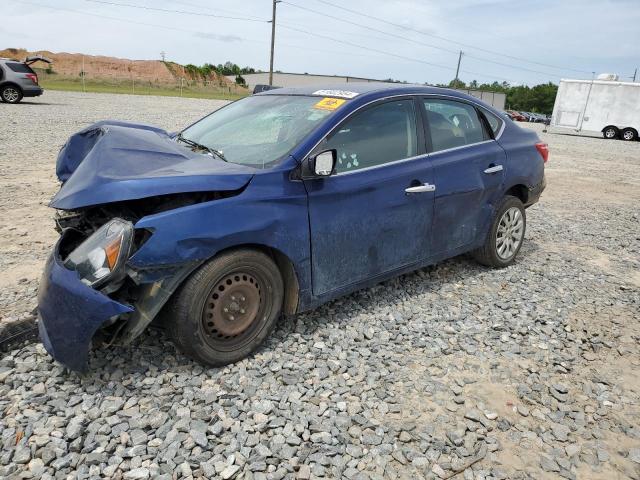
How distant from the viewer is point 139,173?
2.72 m

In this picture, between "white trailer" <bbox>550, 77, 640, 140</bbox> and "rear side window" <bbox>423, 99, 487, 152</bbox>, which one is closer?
"rear side window" <bbox>423, 99, 487, 152</bbox>

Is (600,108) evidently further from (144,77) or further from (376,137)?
(144,77)

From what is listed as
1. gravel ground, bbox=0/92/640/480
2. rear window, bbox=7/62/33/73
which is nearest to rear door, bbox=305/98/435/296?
gravel ground, bbox=0/92/640/480

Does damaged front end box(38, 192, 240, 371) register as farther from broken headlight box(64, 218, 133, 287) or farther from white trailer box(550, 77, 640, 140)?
white trailer box(550, 77, 640, 140)

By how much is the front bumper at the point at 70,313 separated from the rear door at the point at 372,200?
1.33 meters

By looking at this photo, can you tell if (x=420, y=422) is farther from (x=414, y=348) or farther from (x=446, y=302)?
(x=446, y=302)

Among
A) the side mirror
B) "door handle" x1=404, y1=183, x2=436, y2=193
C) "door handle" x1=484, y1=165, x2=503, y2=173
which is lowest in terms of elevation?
"door handle" x1=404, y1=183, x2=436, y2=193

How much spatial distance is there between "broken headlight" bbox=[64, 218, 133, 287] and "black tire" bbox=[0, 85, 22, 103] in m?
20.4

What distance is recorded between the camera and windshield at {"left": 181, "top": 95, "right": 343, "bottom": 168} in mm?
3247

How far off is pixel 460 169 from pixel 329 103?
1300mm

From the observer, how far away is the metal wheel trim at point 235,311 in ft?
9.33

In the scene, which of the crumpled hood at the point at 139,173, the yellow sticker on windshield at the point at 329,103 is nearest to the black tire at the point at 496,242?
the yellow sticker on windshield at the point at 329,103

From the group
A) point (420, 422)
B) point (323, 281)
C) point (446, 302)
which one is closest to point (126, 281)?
point (323, 281)

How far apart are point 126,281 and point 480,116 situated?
350 cm
